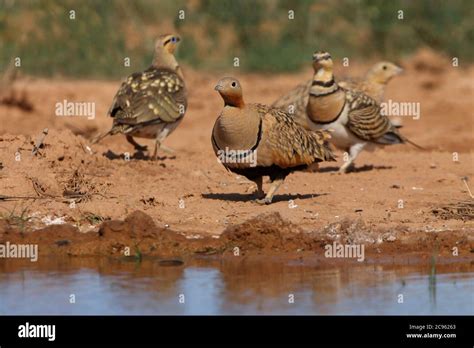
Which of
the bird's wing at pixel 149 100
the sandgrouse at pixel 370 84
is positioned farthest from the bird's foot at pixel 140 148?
the sandgrouse at pixel 370 84

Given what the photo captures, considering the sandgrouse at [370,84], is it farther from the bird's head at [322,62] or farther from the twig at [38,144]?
the twig at [38,144]

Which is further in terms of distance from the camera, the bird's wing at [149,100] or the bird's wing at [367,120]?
the bird's wing at [367,120]

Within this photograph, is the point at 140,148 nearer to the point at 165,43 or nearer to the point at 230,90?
the point at 165,43

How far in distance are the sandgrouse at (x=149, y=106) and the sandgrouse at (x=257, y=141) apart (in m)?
2.38

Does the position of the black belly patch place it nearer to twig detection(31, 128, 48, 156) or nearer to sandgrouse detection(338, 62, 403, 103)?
twig detection(31, 128, 48, 156)

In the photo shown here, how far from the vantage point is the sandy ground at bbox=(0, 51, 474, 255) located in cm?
952

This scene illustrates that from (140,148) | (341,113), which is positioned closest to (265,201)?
(341,113)

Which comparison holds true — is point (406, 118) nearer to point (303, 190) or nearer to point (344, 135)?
point (344, 135)

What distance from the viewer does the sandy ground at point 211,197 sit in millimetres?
9516

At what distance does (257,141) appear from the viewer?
1027cm

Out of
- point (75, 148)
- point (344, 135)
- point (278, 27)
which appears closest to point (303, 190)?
point (344, 135)
